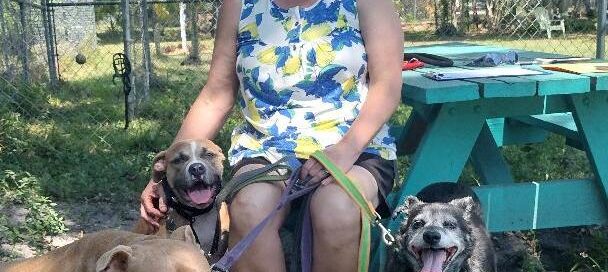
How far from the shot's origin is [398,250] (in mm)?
3242

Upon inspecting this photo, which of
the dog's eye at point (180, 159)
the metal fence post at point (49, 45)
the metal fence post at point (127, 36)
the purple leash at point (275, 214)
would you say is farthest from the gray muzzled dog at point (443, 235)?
the metal fence post at point (49, 45)

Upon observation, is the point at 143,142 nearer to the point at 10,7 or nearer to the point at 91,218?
the point at 91,218

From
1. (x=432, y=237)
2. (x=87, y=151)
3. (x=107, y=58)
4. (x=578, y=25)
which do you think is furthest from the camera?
(x=578, y=25)

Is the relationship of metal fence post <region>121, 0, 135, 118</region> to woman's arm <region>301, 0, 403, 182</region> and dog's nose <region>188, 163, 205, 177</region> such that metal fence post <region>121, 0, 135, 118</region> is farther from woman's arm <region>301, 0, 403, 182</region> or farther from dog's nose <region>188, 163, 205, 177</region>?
woman's arm <region>301, 0, 403, 182</region>

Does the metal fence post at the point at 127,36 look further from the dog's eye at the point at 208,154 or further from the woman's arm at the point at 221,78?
the woman's arm at the point at 221,78

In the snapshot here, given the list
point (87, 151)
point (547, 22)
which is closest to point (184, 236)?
point (87, 151)

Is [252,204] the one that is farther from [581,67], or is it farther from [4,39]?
[4,39]

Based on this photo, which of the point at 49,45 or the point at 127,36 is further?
the point at 49,45

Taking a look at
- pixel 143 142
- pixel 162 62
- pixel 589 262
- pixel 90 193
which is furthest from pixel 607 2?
pixel 162 62

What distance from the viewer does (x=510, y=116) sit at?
12.5 ft

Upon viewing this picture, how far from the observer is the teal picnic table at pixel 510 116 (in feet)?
11.1

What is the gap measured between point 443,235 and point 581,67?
4.04 feet

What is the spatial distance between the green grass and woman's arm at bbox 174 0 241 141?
164 centimetres

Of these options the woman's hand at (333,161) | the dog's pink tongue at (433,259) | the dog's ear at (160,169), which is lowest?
the dog's pink tongue at (433,259)
